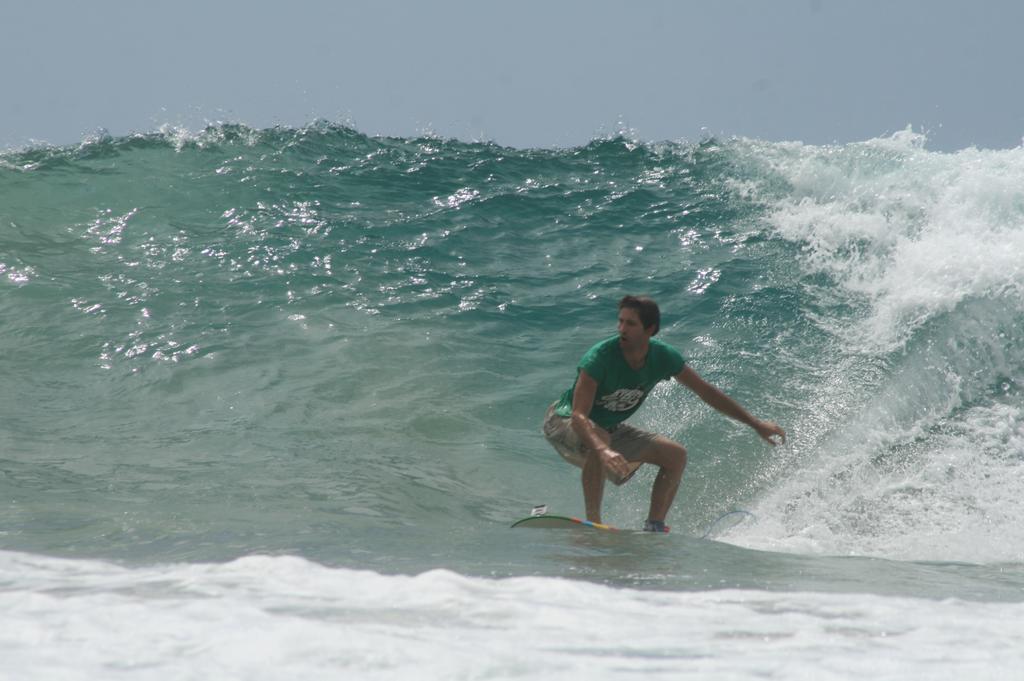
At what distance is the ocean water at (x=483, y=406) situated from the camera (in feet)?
10.1

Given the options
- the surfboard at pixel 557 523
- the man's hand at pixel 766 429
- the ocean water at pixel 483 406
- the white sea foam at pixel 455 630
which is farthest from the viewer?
the man's hand at pixel 766 429

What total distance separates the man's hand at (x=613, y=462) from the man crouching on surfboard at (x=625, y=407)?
87 mm

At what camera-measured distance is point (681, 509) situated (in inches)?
284

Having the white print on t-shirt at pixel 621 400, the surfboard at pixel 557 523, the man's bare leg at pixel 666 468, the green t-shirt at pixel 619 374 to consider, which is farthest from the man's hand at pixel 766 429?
the surfboard at pixel 557 523

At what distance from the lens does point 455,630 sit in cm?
300

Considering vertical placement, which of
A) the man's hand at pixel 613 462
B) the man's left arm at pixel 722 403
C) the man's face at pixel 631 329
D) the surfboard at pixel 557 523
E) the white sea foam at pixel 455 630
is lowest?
the white sea foam at pixel 455 630

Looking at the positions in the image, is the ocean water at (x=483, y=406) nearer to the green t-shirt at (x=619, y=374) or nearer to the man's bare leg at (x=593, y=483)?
the man's bare leg at (x=593, y=483)

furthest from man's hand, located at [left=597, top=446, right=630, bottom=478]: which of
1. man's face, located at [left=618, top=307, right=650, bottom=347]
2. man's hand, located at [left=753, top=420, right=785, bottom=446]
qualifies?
man's hand, located at [left=753, top=420, right=785, bottom=446]

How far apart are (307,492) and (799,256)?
8434 millimetres

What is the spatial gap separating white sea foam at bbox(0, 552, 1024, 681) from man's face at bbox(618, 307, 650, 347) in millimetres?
2247

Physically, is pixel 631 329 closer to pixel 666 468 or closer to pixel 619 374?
pixel 619 374

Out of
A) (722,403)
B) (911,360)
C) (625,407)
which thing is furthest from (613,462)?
(911,360)

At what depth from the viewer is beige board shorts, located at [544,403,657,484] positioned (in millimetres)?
6172

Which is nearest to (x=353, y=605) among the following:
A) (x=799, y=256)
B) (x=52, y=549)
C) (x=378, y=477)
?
(x=52, y=549)
